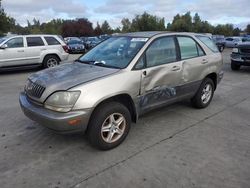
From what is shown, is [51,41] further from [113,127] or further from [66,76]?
[113,127]

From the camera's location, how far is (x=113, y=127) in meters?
3.85

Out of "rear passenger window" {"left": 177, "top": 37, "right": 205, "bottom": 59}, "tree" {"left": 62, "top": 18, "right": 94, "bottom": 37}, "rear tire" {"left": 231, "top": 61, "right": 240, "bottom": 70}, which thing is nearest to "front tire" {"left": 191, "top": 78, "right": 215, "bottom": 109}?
"rear passenger window" {"left": 177, "top": 37, "right": 205, "bottom": 59}

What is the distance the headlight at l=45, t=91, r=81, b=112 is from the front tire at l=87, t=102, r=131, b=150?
1.23 feet

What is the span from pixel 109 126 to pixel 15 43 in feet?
27.8

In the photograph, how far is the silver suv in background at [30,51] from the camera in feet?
34.4

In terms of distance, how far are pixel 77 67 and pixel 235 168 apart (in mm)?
2754

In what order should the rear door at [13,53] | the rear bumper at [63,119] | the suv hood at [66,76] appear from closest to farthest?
the rear bumper at [63,119]
the suv hood at [66,76]
the rear door at [13,53]

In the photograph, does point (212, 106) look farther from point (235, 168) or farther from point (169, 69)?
point (235, 168)

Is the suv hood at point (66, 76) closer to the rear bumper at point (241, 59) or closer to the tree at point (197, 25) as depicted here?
the rear bumper at point (241, 59)

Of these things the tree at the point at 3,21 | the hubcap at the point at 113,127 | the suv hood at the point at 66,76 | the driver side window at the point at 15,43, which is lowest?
the hubcap at the point at 113,127

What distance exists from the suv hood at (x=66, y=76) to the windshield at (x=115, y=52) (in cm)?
24

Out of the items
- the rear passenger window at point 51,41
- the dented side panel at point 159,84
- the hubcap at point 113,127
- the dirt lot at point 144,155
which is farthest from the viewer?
the rear passenger window at point 51,41

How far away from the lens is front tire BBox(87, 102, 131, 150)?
359 cm

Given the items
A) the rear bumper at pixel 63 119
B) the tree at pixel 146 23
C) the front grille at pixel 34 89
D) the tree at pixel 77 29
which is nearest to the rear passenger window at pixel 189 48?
the rear bumper at pixel 63 119
